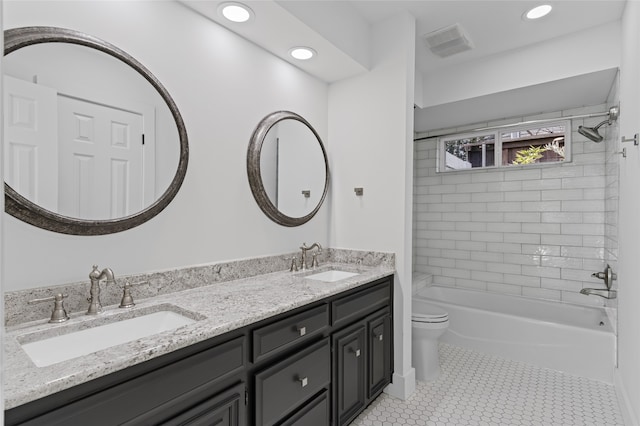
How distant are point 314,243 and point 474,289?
2284mm

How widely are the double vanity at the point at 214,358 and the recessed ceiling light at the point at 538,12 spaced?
7.10ft

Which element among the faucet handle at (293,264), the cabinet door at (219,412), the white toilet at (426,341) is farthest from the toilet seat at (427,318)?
the cabinet door at (219,412)

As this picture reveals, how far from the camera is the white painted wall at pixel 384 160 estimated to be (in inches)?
95.2

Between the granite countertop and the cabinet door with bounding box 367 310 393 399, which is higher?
the granite countertop

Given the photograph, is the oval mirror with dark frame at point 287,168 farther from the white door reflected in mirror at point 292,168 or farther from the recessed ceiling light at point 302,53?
the recessed ceiling light at point 302,53

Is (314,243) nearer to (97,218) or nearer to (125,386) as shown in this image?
(97,218)

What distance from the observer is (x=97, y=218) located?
4.74ft

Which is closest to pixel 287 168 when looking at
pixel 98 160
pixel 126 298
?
pixel 98 160

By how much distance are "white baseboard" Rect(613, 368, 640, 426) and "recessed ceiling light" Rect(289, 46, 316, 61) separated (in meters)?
2.88

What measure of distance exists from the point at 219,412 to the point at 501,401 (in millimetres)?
2006

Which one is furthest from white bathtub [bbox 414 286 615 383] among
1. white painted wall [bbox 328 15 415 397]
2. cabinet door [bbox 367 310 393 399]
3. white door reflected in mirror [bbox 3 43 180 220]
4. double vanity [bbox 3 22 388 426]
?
white door reflected in mirror [bbox 3 43 180 220]

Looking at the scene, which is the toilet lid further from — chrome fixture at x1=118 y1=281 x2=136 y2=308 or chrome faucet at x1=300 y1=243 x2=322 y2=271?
chrome fixture at x1=118 y1=281 x2=136 y2=308

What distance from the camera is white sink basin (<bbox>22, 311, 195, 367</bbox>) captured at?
115 cm

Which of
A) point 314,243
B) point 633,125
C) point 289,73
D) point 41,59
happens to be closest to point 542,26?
point 633,125
